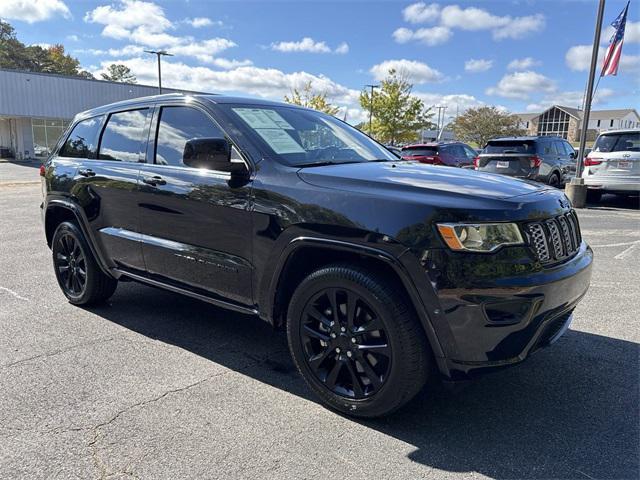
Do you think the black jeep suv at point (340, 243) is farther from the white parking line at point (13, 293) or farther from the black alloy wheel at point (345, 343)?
the white parking line at point (13, 293)

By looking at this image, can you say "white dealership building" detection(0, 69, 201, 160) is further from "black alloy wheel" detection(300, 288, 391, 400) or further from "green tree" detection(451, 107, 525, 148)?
"green tree" detection(451, 107, 525, 148)

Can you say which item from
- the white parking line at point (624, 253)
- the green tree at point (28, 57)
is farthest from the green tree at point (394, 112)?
the green tree at point (28, 57)

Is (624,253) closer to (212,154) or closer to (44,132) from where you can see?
(212,154)

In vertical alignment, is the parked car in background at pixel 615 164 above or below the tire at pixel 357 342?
above

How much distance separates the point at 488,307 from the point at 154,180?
2.52 meters

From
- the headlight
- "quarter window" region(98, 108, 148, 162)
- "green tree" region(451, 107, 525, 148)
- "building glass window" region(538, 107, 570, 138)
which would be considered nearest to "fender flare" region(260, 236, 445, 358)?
the headlight

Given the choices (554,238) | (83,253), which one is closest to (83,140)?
(83,253)

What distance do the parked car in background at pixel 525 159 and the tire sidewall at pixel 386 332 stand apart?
11.0 m

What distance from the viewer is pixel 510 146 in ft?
43.3

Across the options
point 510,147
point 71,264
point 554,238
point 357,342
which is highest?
point 510,147

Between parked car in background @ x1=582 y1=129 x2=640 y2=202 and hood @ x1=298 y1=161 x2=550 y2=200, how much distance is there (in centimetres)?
944

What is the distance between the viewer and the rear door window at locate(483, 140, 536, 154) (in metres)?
13.0

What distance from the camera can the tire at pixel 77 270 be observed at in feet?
14.7

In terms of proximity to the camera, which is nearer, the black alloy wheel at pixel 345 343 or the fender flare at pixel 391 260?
the fender flare at pixel 391 260
